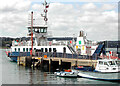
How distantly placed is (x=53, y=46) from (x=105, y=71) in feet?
67.6

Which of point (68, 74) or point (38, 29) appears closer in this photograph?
point (68, 74)

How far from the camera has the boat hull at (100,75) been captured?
34.1 meters

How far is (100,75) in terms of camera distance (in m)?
35.2

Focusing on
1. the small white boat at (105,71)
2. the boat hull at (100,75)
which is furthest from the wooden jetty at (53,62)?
the small white boat at (105,71)

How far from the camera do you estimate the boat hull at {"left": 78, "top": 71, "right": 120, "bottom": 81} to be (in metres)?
34.1

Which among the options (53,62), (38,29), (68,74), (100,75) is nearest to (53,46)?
(53,62)

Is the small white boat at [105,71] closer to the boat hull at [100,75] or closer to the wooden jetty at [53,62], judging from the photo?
the boat hull at [100,75]

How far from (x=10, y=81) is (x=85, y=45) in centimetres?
1810

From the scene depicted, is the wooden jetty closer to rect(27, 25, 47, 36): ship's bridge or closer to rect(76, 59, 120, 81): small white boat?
rect(76, 59, 120, 81): small white boat

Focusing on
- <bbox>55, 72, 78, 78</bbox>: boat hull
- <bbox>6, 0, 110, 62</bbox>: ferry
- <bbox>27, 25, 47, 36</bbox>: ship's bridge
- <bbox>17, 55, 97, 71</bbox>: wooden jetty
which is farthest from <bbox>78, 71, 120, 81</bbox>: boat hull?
<bbox>27, 25, 47, 36</bbox>: ship's bridge

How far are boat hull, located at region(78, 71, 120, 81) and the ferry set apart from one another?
203 inches

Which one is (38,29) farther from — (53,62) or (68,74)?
(68,74)

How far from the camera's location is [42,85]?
33.3 meters

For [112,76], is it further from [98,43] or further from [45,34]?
[45,34]
